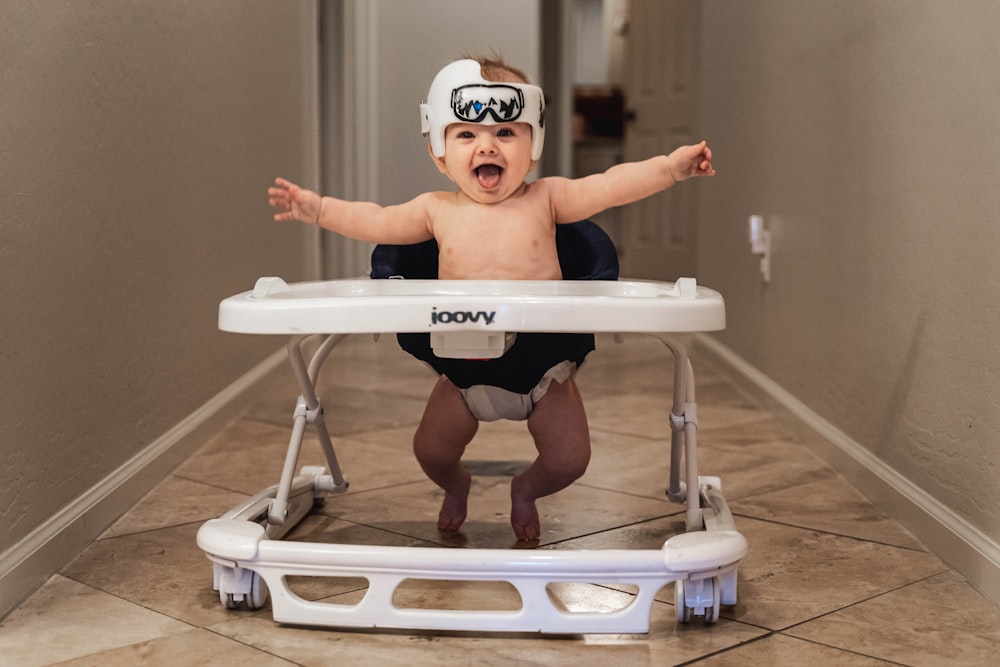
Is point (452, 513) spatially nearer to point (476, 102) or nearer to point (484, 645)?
point (484, 645)

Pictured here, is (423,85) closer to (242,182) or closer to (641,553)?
(242,182)

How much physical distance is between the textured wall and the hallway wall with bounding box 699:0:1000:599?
3.34 feet

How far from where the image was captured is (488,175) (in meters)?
1.18

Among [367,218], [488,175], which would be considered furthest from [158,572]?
[488,175]

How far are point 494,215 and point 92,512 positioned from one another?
1.99ft

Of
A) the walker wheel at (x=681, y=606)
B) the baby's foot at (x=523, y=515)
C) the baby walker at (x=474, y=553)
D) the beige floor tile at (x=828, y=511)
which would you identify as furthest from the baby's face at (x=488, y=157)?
the beige floor tile at (x=828, y=511)

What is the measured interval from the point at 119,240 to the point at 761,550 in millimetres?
903

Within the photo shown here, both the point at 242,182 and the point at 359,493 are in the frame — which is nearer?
the point at 359,493

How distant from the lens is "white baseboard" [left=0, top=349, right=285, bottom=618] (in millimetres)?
1077

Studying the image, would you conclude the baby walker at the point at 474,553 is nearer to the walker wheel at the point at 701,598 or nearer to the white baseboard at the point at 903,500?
the walker wheel at the point at 701,598

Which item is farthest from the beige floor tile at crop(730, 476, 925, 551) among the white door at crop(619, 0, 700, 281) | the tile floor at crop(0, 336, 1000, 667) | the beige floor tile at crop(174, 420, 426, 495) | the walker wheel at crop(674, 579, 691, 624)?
the white door at crop(619, 0, 700, 281)

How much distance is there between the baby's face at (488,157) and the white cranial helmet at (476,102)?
0.01m

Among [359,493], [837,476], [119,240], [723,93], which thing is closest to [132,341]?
[119,240]

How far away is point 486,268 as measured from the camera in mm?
1183
